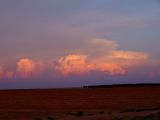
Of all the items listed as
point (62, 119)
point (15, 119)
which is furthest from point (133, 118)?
point (15, 119)

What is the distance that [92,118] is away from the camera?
3108cm

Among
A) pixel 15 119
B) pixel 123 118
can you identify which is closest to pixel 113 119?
pixel 123 118

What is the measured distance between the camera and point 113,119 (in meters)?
29.4

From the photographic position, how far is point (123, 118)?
29422mm

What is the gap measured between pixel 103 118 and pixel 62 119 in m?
3.07

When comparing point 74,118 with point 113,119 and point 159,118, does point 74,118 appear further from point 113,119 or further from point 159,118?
point 159,118

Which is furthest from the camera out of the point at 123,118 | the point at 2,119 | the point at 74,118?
the point at 2,119

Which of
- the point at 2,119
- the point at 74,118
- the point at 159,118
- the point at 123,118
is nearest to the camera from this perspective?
the point at 159,118

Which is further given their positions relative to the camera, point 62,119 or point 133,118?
point 62,119

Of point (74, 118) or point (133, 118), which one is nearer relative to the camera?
Result: point (133, 118)

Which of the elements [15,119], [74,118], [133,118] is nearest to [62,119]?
[74,118]

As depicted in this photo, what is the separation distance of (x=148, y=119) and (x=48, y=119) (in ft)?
25.1

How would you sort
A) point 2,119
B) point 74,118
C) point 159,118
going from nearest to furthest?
point 159,118
point 74,118
point 2,119

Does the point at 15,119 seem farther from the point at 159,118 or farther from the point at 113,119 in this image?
the point at 159,118
